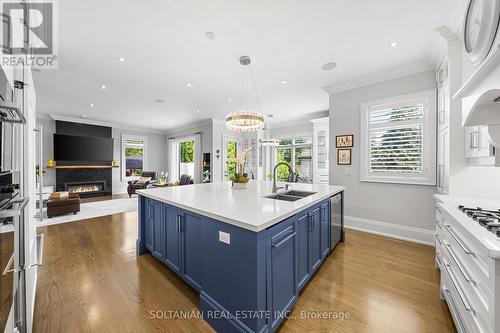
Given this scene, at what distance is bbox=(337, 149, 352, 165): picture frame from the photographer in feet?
12.5

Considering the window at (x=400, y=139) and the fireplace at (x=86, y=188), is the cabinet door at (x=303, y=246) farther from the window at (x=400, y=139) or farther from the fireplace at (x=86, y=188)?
the fireplace at (x=86, y=188)

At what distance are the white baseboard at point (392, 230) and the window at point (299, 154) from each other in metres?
3.50

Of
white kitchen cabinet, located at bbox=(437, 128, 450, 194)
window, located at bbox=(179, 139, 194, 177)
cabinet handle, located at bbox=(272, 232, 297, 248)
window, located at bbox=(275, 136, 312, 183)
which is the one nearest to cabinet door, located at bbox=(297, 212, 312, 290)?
cabinet handle, located at bbox=(272, 232, 297, 248)

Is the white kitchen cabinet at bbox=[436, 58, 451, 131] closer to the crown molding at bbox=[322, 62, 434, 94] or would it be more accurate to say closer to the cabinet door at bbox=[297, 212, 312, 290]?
the crown molding at bbox=[322, 62, 434, 94]

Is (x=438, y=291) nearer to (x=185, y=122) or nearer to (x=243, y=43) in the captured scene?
(x=243, y=43)

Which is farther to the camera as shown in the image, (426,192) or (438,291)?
(426,192)

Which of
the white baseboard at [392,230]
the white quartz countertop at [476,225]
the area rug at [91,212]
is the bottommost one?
the area rug at [91,212]

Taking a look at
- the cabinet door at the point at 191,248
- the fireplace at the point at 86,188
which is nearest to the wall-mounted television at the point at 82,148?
the fireplace at the point at 86,188

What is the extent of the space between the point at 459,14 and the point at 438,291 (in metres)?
2.83

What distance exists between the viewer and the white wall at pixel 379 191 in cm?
312

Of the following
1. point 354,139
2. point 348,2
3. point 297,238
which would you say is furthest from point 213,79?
point 297,238

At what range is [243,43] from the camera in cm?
266

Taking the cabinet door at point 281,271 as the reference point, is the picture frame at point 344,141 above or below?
above

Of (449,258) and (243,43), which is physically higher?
(243,43)
